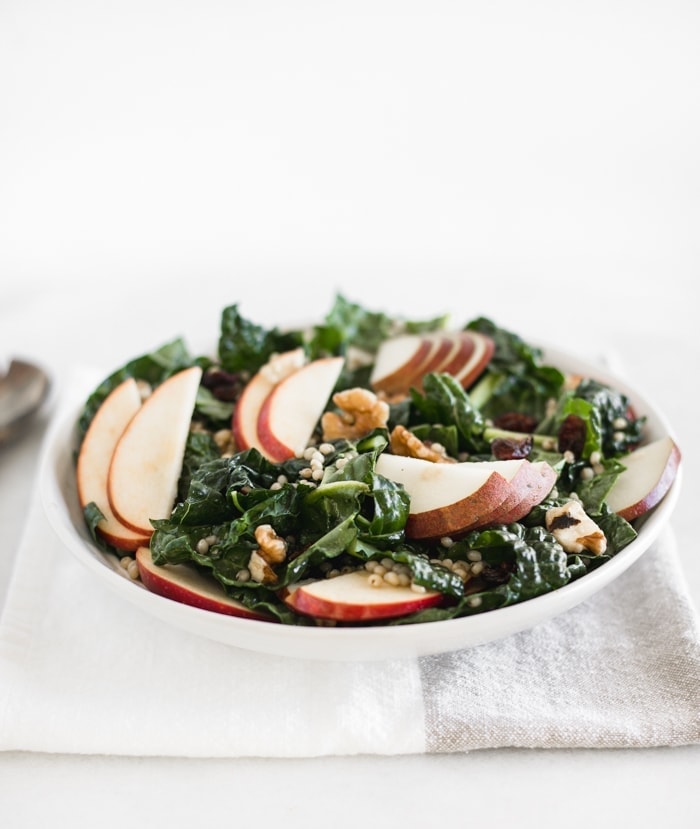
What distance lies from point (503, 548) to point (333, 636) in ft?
2.22

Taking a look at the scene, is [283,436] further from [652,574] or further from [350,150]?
[350,150]

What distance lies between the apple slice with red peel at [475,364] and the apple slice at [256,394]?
73 cm

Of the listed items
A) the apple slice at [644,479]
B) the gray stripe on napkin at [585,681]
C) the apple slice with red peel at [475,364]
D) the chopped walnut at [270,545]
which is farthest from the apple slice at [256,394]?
the apple slice at [644,479]

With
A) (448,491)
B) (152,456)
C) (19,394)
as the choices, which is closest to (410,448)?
(448,491)

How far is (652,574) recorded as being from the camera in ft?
11.8

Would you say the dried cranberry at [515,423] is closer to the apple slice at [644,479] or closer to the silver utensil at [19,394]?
the apple slice at [644,479]

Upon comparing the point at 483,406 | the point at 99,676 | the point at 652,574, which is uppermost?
the point at 483,406

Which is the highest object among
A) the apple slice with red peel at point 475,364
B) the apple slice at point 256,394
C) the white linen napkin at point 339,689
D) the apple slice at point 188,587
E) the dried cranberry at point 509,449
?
the apple slice with red peel at point 475,364

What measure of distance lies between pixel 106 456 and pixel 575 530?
74.0 inches

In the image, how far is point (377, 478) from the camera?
314cm

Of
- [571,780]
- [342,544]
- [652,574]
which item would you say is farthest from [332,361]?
[571,780]

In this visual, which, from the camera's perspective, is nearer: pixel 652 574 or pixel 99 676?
pixel 99 676

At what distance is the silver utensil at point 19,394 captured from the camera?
463 centimetres

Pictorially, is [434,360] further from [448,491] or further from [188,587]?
[188,587]
